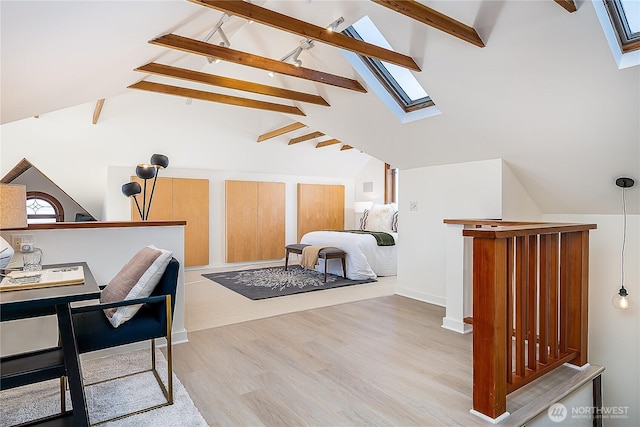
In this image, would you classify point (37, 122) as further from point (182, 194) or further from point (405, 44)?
point (405, 44)

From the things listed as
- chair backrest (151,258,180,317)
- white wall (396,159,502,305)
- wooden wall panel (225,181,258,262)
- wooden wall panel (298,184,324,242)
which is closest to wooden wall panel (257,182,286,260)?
wooden wall panel (225,181,258,262)

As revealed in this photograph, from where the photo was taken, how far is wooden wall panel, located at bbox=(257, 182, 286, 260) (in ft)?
25.1

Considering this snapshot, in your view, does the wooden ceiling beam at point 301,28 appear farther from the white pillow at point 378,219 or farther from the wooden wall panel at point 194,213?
the wooden wall panel at point 194,213

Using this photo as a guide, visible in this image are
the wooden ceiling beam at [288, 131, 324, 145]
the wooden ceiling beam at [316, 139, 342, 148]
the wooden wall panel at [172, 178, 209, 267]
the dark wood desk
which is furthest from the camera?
the wooden ceiling beam at [316, 139, 342, 148]

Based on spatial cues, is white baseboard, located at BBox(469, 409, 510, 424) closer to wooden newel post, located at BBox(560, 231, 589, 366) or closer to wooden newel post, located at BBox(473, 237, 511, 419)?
wooden newel post, located at BBox(473, 237, 511, 419)

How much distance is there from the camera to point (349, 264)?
5.88 meters

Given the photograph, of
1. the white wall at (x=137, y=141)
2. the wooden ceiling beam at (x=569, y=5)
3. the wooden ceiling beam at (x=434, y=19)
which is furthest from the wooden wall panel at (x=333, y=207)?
the wooden ceiling beam at (x=569, y=5)

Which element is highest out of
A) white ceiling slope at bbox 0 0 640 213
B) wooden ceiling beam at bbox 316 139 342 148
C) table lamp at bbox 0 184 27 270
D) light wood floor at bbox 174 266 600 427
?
wooden ceiling beam at bbox 316 139 342 148

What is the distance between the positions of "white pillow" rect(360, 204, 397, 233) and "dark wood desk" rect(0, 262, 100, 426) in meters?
5.82

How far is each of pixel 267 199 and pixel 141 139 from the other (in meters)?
2.65

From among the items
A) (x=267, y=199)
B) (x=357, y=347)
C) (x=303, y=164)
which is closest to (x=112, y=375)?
(x=357, y=347)

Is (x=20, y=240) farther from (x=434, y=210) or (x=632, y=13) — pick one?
(x=632, y=13)

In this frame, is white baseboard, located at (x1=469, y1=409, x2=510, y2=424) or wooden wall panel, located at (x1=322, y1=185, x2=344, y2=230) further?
wooden wall panel, located at (x1=322, y1=185, x2=344, y2=230)

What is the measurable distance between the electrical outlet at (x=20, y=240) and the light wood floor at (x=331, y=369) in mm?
1260
